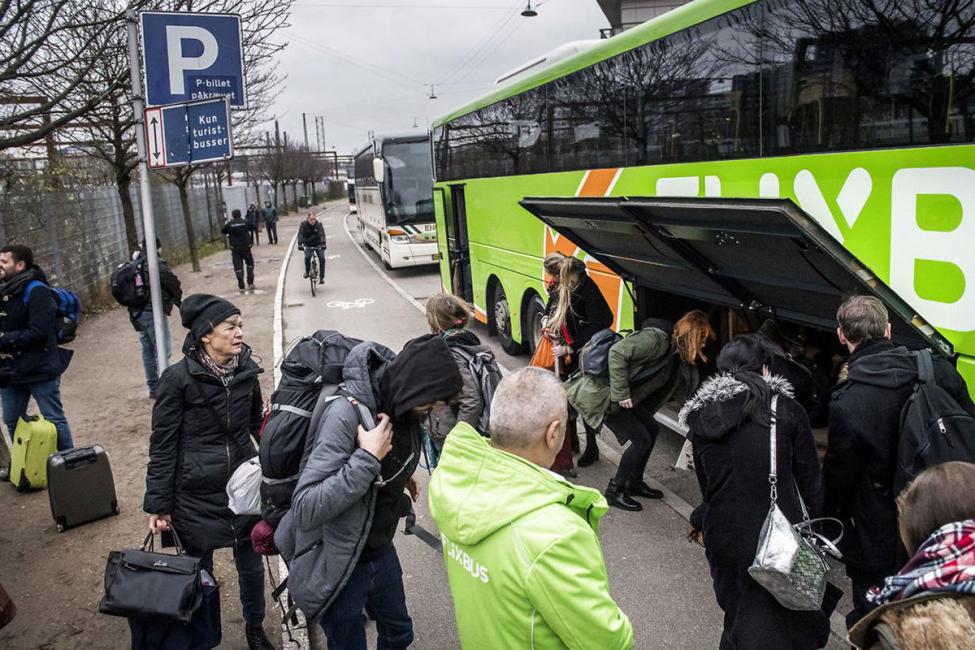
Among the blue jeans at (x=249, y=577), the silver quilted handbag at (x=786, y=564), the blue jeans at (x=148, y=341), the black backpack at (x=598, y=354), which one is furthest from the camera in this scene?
the blue jeans at (x=148, y=341)

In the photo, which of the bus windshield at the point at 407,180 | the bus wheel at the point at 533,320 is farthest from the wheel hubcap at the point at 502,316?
the bus windshield at the point at 407,180

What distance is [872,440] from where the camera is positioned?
3.14m

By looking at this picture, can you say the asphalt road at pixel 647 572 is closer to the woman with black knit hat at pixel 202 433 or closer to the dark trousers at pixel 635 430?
the dark trousers at pixel 635 430

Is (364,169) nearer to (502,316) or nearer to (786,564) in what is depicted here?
(502,316)

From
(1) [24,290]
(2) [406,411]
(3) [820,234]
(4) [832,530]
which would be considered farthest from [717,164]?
(1) [24,290]

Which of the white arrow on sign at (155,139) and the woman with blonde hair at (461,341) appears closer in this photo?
the woman with blonde hair at (461,341)

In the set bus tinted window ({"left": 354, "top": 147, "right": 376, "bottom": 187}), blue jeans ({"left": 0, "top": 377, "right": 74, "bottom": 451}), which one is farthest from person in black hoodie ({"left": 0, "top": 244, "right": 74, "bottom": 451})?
bus tinted window ({"left": 354, "top": 147, "right": 376, "bottom": 187})

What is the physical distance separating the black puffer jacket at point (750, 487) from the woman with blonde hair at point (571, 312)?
291cm

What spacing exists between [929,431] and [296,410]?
257 cm

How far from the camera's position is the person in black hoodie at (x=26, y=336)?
5.80m

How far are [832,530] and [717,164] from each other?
2.76 meters

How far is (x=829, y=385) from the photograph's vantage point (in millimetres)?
5852

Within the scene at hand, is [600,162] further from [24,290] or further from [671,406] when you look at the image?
[24,290]

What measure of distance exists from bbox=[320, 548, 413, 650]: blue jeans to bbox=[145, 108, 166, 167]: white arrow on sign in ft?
11.5
